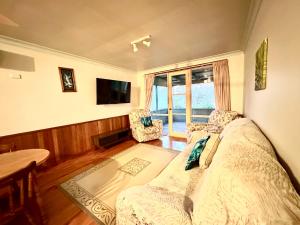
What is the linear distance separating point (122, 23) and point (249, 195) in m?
2.33

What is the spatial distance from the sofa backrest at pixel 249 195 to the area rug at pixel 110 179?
4.18 feet

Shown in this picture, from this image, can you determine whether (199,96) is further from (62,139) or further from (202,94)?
(62,139)

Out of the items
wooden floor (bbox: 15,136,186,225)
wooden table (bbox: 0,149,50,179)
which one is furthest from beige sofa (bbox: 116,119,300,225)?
wooden table (bbox: 0,149,50,179)

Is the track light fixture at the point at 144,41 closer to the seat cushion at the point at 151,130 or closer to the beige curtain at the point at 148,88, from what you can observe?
the beige curtain at the point at 148,88

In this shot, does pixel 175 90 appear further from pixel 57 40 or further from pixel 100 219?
pixel 100 219

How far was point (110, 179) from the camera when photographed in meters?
2.24

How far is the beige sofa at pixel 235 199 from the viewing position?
582 mm

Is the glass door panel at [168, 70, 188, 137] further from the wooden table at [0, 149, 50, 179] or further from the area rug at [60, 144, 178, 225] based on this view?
the wooden table at [0, 149, 50, 179]

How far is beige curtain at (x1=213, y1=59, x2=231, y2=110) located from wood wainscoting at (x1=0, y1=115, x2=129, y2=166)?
10.7 ft

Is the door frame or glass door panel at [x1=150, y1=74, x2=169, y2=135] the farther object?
glass door panel at [x1=150, y1=74, x2=169, y2=135]

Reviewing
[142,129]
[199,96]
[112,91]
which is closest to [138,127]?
[142,129]

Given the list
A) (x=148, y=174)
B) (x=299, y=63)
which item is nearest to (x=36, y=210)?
(x=148, y=174)

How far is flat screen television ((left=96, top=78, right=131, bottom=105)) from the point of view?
379 centimetres

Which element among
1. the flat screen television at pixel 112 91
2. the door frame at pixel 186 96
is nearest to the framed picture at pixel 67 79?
the flat screen television at pixel 112 91
